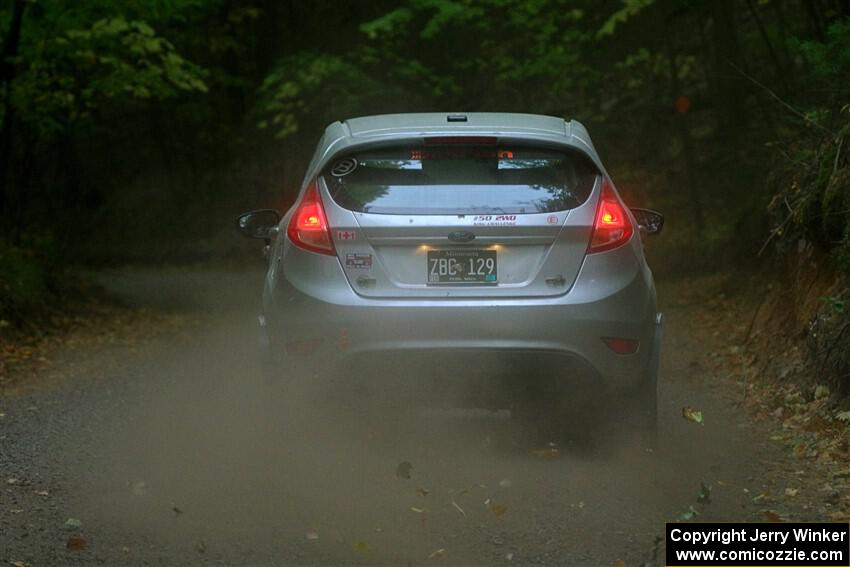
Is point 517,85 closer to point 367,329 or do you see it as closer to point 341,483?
point 367,329

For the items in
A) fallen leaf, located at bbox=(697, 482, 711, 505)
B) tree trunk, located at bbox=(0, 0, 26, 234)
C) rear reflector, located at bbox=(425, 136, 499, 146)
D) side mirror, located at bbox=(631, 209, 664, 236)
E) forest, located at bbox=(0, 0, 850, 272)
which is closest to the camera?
fallen leaf, located at bbox=(697, 482, 711, 505)

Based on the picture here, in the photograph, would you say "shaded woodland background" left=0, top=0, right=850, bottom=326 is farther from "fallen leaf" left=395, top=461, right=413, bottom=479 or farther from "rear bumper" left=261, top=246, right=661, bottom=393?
"fallen leaf" left=395, top=461, right=413, bottom=479

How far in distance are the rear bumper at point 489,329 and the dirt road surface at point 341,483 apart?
0.41 metres

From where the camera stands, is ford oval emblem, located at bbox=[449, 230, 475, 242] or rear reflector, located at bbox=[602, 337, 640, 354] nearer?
ford oval emblem, located at bbox=[449, 230, 475, 242]

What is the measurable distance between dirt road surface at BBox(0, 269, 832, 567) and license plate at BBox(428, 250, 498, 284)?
857 millimetres

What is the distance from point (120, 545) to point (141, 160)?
28.5 metres

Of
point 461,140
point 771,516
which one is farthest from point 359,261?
point 771,516

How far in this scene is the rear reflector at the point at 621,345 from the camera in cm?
745

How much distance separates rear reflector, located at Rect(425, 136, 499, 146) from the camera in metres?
7.55

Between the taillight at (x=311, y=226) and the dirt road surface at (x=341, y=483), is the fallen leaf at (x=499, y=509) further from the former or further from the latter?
the taillight at (x=311, y=226)

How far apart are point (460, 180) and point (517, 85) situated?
14.2 metres

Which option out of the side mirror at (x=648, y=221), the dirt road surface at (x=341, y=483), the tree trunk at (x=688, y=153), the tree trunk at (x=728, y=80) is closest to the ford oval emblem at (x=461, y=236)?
the dirt road surface at (x=341, y=483)

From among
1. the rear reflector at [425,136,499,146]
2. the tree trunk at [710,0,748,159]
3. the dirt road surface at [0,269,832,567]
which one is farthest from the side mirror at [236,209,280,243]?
the tree trunk at [710,0,748,159]

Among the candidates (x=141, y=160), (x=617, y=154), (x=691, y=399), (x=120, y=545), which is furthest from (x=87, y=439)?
(x=141, y=160)
